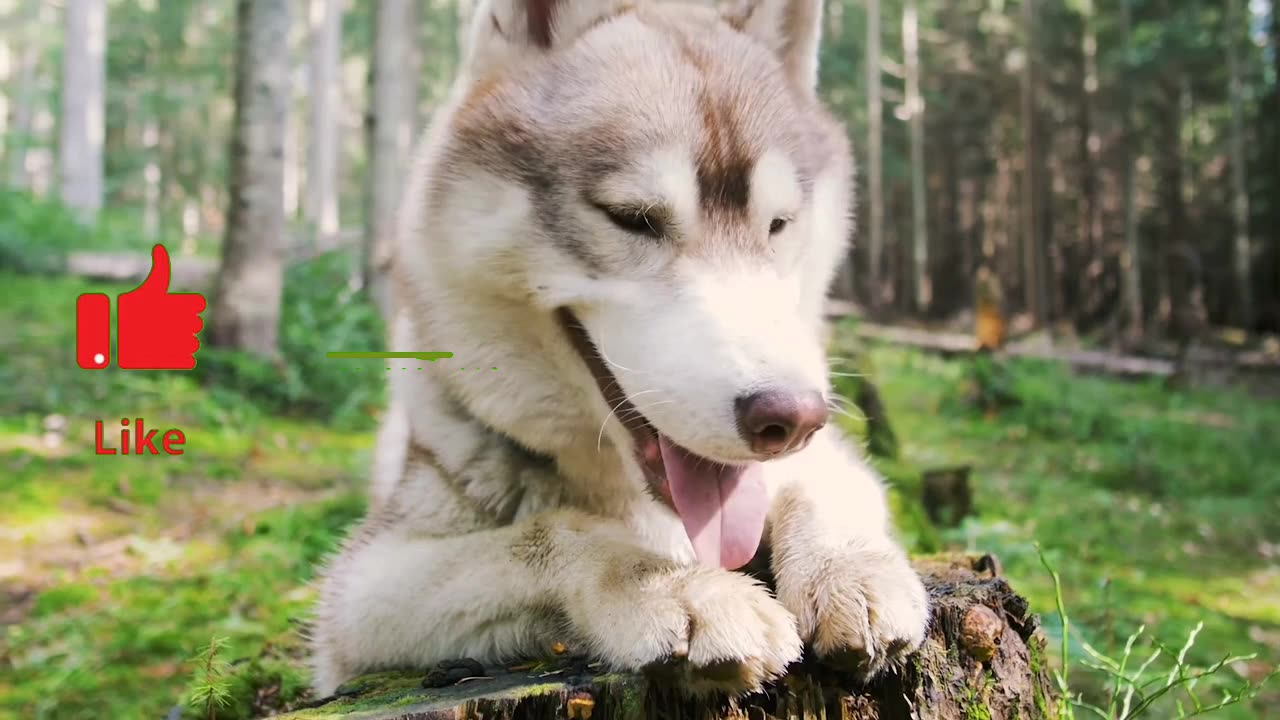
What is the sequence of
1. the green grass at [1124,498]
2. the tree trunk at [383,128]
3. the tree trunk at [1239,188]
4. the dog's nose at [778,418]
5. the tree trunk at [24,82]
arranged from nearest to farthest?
1. the dog's nose at [778,418]
2. the green grass at [1124,498]
3. the tree trunk at [383,128]
4. the tree trunk at [1239,188]
5. the tree trunk at [24,82]

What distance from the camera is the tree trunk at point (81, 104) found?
1792cm

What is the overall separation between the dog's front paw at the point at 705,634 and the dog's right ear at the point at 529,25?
4.24 ft

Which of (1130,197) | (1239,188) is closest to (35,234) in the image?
(1130,197)

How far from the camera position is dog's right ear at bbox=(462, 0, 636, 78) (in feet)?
7.06

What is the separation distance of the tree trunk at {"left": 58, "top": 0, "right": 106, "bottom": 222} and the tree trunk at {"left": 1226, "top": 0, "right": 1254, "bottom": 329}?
22578 mm

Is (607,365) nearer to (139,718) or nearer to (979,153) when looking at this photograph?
(139,718)

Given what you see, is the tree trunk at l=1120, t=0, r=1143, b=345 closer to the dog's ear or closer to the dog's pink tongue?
the dog's ear

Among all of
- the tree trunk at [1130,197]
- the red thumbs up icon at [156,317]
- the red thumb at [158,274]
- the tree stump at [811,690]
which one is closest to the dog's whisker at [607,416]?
the tree stump at [811,690]

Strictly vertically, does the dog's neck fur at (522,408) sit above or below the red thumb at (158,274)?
below

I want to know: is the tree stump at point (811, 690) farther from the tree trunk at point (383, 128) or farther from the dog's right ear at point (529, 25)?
the tree trunk at point (383, 128)

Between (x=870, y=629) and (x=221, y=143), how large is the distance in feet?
139

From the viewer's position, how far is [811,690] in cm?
160

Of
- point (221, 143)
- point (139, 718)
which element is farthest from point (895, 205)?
point (139, 718)

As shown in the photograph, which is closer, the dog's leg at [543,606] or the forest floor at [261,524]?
the dog's leg at [543,606]
